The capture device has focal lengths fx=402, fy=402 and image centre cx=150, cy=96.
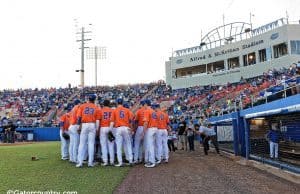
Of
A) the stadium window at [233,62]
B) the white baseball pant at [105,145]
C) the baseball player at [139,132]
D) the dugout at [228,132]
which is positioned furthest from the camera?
the stadium window at [233,62]

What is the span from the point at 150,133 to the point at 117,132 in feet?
3.42

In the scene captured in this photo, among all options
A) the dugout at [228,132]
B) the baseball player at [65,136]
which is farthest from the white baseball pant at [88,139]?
the dugout at [228,132]

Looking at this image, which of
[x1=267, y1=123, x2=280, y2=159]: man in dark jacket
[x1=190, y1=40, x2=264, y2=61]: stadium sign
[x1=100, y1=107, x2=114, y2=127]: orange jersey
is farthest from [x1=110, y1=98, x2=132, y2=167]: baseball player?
[x1=190, y1=40, x2=264, y2=61]: stadium sign

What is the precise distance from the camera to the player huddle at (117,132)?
11375mm

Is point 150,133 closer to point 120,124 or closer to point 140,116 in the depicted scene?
point 140,116

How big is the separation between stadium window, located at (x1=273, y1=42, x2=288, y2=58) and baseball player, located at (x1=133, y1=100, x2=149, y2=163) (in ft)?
102

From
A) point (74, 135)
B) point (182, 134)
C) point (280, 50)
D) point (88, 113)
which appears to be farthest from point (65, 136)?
point (280, 50)

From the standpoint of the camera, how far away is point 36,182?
8375mm

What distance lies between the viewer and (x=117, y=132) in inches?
454

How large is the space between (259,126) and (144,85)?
133ft

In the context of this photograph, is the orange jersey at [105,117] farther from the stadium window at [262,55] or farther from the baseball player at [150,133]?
the stadium window at [262,55]

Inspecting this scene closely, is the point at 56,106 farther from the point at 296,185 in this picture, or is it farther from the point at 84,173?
the point at 296,185

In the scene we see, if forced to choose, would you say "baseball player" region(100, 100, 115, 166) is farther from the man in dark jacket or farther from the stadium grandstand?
the stadium grandstand

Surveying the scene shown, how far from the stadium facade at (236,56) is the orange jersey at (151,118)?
29.8 meters
